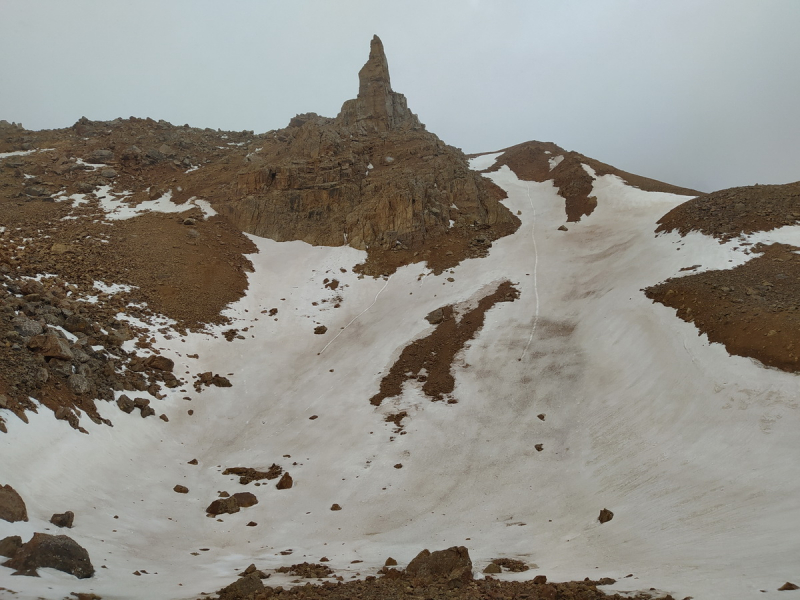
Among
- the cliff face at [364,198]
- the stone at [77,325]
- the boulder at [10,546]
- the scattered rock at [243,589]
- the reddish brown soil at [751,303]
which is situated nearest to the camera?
the scattered rock at [243,589]

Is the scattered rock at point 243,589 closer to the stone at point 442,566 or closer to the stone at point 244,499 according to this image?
the stone at point 442,566

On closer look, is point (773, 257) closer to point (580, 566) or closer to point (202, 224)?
point (580, 566)

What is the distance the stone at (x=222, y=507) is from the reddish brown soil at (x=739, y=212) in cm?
2727

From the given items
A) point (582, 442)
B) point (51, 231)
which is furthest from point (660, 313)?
point (51, 231)

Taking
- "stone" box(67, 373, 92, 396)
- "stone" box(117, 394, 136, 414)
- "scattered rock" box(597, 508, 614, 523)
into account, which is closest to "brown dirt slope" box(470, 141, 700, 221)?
"scattered rock" box(597, 508, 614, 523)

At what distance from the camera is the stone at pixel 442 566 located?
372 inches

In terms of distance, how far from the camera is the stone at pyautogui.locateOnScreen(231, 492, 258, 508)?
16.1 metres

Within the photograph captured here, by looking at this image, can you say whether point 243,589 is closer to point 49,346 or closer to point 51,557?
point 51,557

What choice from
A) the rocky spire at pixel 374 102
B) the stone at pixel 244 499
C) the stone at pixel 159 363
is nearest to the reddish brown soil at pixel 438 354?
the stone at pixel 244 499

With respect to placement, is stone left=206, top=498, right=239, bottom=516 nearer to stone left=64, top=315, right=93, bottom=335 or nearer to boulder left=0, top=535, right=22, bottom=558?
boulder left=0, top=535, right=22, bottom=558

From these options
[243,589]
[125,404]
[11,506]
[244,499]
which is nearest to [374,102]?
[125,404]

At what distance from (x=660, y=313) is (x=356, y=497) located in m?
16.2

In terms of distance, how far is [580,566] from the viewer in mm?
10508

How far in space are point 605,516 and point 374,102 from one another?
187 feet
